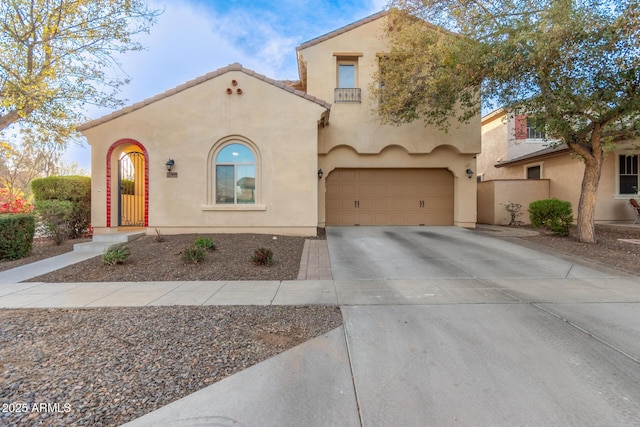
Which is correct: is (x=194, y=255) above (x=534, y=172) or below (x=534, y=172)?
below

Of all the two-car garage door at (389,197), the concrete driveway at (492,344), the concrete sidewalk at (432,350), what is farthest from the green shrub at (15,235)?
the two-car garage door at (389,197)

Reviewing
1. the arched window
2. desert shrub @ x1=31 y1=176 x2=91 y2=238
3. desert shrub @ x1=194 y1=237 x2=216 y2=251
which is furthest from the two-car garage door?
desert shrub @ x1=31 y1=176 x2=91 y2=238

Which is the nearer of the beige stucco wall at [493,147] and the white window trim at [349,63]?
the white window trim at [349,63]

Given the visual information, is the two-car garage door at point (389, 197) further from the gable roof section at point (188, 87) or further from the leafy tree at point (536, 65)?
the gable roof section at point (188, 87)

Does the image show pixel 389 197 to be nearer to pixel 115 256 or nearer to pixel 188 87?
pixel 188 87

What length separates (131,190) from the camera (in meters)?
10.9

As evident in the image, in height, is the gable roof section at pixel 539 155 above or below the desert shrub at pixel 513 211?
above

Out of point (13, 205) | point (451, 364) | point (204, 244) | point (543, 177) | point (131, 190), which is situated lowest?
point (451, 364)

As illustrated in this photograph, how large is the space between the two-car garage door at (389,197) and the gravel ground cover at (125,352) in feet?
28.7

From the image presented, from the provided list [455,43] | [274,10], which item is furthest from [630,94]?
[274,10]

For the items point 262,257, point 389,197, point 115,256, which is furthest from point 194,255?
point 389,197

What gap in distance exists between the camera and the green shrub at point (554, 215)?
10039mm

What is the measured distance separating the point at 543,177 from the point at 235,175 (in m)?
15.1

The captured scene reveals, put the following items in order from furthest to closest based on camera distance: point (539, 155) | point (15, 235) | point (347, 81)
Result: 1. point (539, 155)
2. point (347, 81)
3. point (15, 235)
